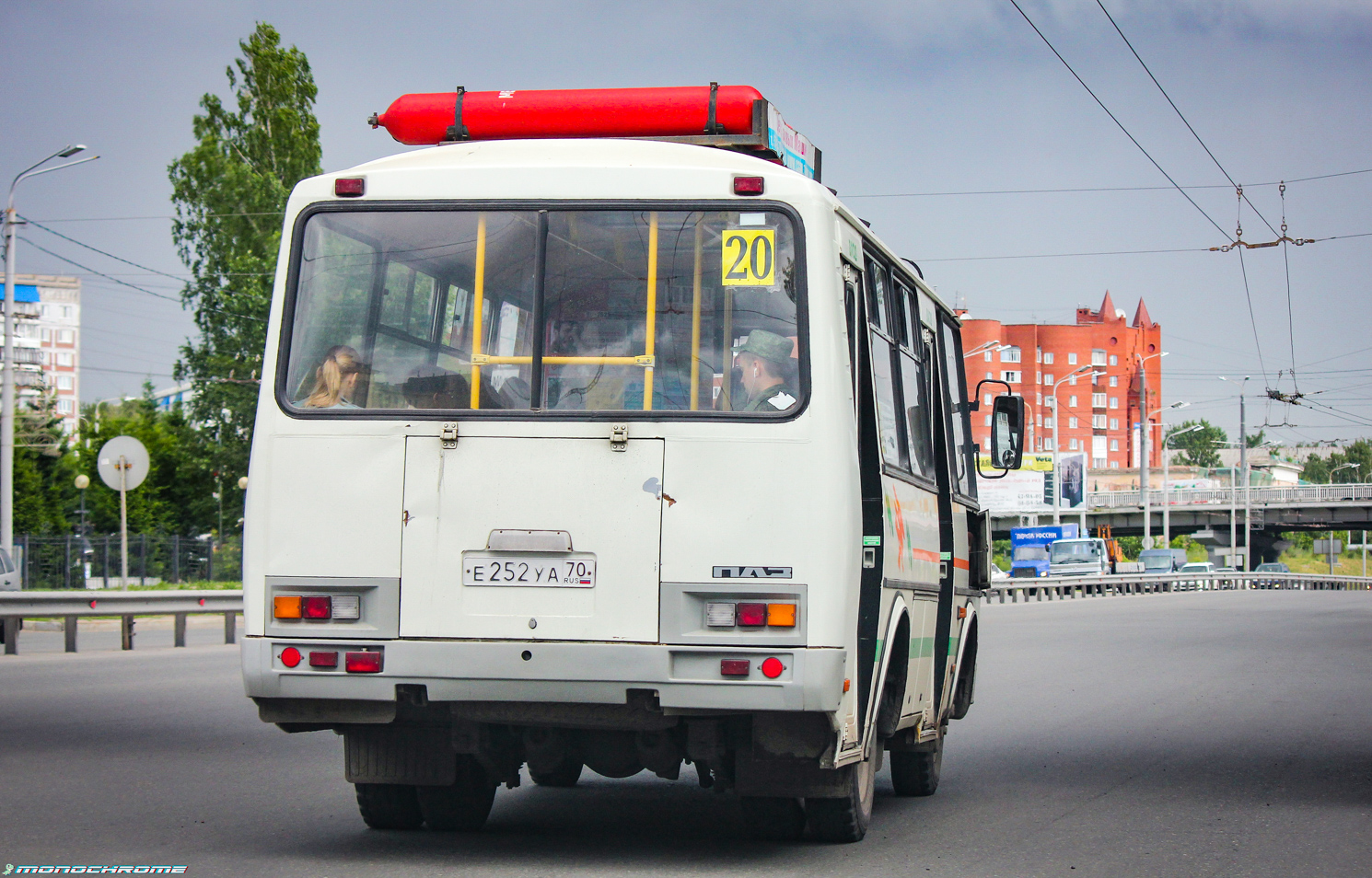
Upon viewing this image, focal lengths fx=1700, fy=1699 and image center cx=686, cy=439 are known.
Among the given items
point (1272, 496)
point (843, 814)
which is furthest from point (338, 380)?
point (1272, 496)

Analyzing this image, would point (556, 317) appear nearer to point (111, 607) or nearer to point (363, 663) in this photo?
point (363, 663)

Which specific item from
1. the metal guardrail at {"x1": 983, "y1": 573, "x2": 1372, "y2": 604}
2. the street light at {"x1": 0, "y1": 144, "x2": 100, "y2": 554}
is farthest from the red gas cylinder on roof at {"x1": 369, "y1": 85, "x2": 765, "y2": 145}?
the metal guardrail at {"x1": 983, "y1": 573, "x2": 1372, "y2": 604}

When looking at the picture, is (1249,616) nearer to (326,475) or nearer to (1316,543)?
(326,475)

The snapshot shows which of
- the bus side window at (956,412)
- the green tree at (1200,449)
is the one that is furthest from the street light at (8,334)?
the green tree at (1200,449)

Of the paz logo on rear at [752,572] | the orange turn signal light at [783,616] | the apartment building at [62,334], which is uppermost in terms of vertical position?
the apartment building at [62,334]

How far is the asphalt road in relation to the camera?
6805 mm

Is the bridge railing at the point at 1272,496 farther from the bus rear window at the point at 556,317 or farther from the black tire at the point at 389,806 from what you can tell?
the bus rear window at the point at 556,317

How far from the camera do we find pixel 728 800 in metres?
8.80

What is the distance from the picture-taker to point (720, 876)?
249 inches

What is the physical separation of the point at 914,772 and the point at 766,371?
144 inches

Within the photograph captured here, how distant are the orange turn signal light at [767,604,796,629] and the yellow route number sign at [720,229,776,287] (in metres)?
1.24

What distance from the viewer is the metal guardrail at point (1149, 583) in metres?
51.3

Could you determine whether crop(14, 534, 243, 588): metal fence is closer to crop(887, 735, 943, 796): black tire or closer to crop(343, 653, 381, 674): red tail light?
crop(887, 735, 943, 796): black tire

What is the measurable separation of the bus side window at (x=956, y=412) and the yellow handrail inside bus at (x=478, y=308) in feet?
11.3
